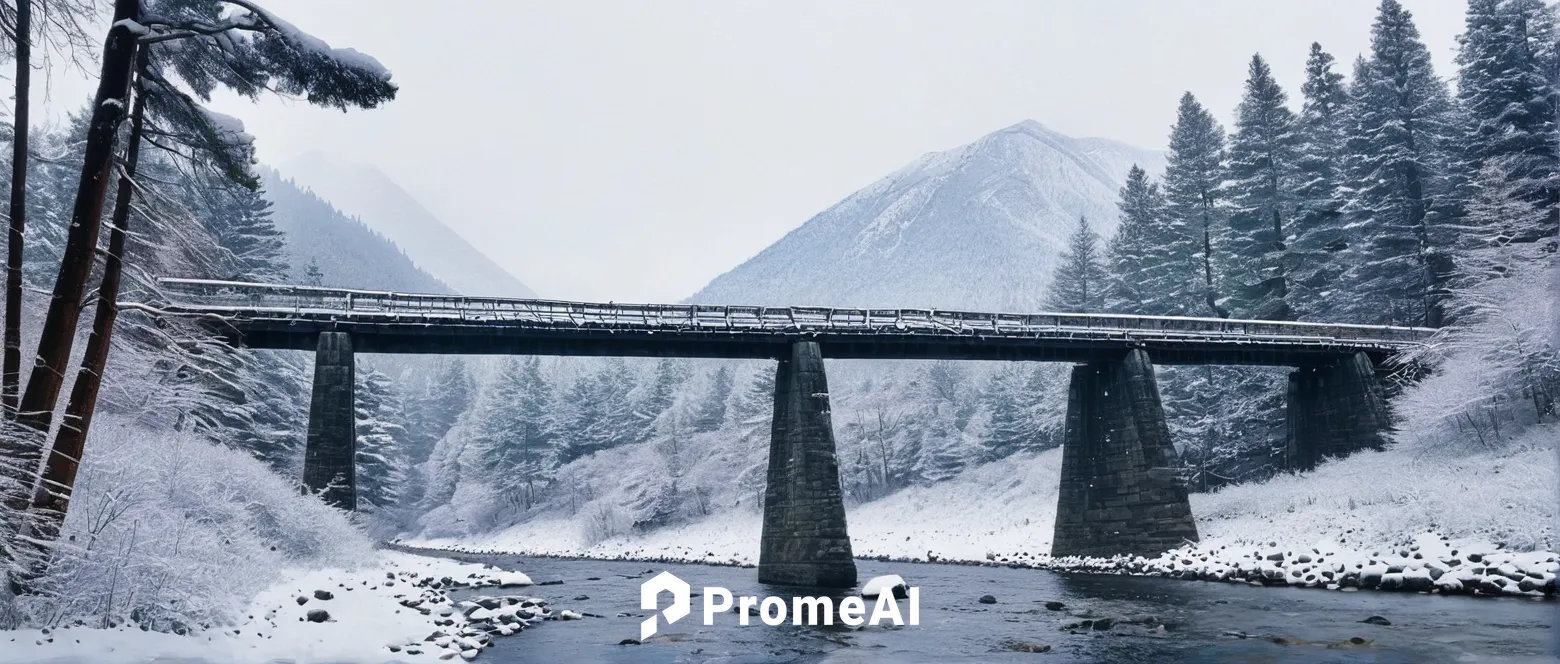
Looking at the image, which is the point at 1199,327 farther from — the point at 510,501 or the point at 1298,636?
the point at 510,501

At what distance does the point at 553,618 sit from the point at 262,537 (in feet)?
24.7

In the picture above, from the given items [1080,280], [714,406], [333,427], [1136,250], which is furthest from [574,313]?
[714,406]

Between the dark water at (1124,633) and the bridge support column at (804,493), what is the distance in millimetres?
4915

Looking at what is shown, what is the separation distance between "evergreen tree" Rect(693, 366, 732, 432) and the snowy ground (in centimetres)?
5536

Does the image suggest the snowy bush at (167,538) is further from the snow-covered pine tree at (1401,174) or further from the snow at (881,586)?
the snow-covered pine tree at (1401,174)

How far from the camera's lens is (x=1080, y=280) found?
6912 cm

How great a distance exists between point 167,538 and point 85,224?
4937 mm

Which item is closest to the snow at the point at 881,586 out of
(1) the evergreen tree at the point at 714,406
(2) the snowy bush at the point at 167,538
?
(2) the snowy bush at the point at 167,538

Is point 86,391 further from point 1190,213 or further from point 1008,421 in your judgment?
point 1008,421

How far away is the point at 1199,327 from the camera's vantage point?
154 feet

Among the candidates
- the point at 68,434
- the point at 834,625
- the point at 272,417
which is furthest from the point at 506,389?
the point at 68,434

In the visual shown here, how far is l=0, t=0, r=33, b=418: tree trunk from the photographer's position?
12.4 meters

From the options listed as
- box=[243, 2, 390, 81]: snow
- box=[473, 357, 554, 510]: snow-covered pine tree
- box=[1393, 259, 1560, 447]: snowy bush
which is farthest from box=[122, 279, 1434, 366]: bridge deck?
box=[473, 357, 554, 510]: snow-covered pine tree

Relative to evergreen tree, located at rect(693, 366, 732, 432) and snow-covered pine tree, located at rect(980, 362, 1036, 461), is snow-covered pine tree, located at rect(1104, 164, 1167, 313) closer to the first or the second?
snow-covered pine tree, located at rect(980, 362, 1036, 461)
